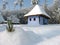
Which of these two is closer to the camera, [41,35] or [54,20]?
→ [41,35]

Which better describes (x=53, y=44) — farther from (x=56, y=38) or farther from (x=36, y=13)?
(x=36, y=13)

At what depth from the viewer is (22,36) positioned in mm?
12195

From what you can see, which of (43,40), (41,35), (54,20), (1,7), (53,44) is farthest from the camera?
(1,7)

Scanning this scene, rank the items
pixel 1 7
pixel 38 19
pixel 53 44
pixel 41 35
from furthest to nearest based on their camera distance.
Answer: pixel 1 7
pixel 38 19
pixel 41 35
pixel 53 44

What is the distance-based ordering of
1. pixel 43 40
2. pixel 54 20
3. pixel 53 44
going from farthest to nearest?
1. pixel 54 20
2. pixel 43 40
3. pixel 53 44

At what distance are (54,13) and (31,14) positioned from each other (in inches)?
695

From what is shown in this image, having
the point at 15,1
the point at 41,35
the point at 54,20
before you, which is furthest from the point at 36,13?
the point at 15,1

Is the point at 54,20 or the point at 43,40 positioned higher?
the point at 43,40

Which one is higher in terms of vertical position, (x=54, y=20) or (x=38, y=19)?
(x=38, y=19)

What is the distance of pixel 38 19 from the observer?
2378 cm

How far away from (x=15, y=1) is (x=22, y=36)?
39.7 meters

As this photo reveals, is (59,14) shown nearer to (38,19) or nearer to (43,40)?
(38,19)

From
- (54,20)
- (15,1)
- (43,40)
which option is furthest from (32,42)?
(15,1)

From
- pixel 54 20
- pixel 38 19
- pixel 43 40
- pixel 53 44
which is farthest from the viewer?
pixel 54 20
